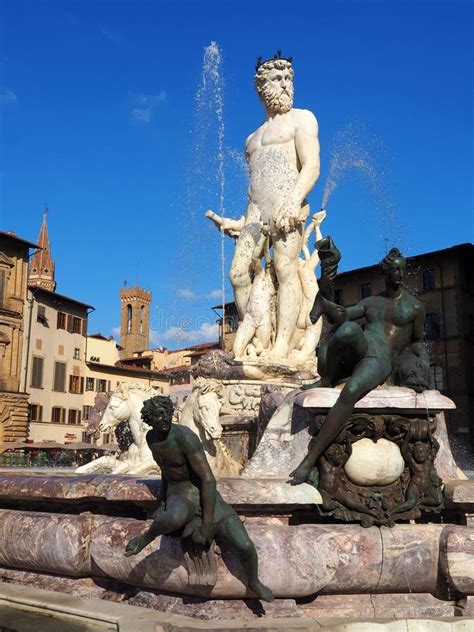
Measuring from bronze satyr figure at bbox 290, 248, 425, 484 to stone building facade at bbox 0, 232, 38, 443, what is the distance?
41110 millimetres

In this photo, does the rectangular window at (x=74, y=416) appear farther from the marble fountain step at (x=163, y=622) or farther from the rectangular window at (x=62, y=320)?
the marble fountain step at (x=163, y=622)

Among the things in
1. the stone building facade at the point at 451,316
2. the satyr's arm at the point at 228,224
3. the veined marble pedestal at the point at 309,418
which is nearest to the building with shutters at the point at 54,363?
the stone building facade at the point at 451,316

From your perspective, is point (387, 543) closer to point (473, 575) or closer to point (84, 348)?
point (473, 575)

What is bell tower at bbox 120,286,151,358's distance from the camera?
11250cm

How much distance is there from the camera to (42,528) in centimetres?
485

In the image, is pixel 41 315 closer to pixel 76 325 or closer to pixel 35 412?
pixel 76 325

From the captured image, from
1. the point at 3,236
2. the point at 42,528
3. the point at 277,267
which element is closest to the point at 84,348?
the point at 3,236

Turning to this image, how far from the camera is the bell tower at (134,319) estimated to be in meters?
112

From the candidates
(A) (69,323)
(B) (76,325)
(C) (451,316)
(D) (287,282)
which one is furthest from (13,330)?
(D) (287,282)

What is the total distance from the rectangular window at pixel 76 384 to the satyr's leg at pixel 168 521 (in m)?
49.9

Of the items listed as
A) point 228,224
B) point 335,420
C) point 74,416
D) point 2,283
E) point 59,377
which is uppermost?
point 2,283

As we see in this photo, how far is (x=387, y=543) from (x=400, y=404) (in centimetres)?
86

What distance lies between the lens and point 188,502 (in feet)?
12.6

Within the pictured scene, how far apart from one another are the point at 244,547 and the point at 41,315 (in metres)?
47.6
